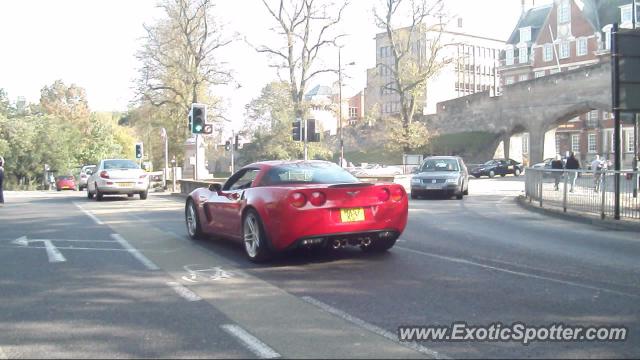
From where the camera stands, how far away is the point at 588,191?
47.2ft

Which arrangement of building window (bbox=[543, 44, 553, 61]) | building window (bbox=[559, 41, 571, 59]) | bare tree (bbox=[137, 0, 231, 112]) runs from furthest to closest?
building window (bbox=[543, 44, 553, 61]) → building window (bbox=[559, 41, 571, 59]) → bare tree (bbox=[137, 0, 231, 112])

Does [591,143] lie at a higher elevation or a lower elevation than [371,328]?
higher

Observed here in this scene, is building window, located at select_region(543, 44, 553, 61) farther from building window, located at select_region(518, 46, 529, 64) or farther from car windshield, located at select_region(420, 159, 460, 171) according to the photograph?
car windshield, located at select_region(420, 159, 460, 171)

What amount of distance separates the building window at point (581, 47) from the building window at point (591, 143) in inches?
367

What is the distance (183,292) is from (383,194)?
2.92 m

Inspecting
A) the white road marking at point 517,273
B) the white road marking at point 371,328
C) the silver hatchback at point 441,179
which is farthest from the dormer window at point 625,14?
the white road marking at point 371,328

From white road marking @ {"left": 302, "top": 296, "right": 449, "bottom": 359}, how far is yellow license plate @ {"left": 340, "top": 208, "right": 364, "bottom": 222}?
1778mm

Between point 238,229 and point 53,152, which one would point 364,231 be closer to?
point 238,229

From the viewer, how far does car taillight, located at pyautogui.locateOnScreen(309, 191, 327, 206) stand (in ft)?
25.4

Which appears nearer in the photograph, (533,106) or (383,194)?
(383,194)

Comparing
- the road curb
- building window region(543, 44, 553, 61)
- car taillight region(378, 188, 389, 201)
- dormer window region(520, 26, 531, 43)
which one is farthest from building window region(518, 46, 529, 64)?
car taillight region(378, 188, 389, 201)

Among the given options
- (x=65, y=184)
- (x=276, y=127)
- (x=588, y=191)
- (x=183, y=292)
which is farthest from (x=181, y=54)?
(x=183, y=292)

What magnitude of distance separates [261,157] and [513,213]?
114 feet

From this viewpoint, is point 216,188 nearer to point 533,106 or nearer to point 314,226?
point 314,226
